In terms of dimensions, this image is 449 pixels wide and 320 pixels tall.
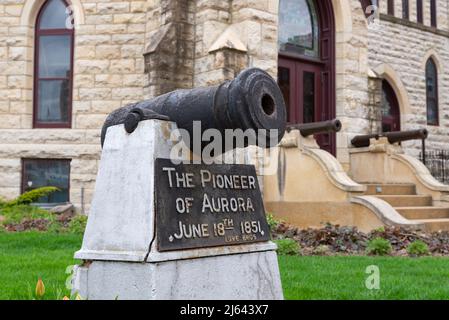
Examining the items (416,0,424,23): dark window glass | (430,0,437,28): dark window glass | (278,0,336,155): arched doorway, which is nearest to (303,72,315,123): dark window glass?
(278,0,336,155): arched doorway

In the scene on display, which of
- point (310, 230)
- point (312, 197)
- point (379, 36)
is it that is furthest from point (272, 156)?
point (379, 36)

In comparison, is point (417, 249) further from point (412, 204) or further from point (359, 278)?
point (412, 204)

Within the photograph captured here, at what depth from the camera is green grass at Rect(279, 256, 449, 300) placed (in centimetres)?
539

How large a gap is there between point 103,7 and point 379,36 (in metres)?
10.9

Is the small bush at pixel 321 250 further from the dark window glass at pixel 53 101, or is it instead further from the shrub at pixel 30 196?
the dark window glass at pixel 53 101

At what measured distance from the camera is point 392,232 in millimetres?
9555

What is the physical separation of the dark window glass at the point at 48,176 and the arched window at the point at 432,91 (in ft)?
47.5

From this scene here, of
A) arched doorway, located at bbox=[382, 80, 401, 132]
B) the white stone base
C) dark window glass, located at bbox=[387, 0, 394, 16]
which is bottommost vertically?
the white stone base

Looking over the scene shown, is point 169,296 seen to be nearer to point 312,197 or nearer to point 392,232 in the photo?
point 392,232

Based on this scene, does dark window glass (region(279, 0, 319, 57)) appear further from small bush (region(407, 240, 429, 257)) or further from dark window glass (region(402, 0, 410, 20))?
dark window glass (region(402, 0, 410, 20))

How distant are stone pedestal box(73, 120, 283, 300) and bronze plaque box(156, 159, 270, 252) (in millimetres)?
61

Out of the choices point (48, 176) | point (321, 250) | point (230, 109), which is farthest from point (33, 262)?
point (48, 176)

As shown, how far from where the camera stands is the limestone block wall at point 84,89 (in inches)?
526

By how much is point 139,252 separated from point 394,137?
979 centimetres
